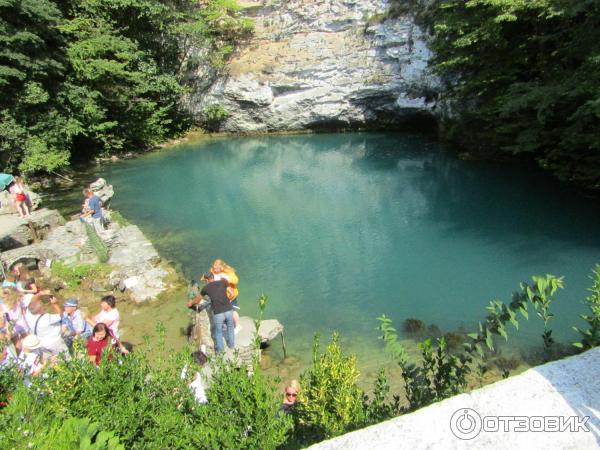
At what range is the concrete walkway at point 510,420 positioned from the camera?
3.23m

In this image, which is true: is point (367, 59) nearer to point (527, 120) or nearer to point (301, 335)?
point (527, 120)

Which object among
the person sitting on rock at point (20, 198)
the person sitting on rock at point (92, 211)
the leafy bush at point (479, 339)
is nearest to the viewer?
the leafy bush at point (479, 339)

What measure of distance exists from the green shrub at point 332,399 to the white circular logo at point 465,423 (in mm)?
1072

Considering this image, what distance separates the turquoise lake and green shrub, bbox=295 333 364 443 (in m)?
3.90

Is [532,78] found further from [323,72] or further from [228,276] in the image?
[228,276]

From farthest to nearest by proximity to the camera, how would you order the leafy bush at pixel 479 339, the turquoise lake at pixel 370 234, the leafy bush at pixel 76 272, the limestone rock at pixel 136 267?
the leafy bush at pixel 76 272, the limestone rock at pixel 136 267, the turquoise lake at pixel 370 234, the leafy bush at pixel 479 339

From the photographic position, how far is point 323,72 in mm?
30812

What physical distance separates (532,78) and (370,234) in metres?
10.7

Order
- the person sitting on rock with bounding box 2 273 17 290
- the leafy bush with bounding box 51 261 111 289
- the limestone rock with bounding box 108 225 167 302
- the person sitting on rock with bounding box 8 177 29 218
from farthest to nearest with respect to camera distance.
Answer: the person sitting on rock with bounding box 8 177 29 218
the leafy bush with bounding box 51 261 111 289
the limestone rock with bounding box 108 225 167 302
the person sitting on rock with bounding box 2 273 17 290

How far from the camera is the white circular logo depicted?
3.30 meters

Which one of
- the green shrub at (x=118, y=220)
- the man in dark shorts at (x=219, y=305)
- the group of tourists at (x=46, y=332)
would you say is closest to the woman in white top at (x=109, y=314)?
the group of tourists at (x=46, y=332)

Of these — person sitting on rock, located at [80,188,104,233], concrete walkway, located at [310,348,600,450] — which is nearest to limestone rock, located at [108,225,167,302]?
person sitting on rock, located at [80,188,104,233]

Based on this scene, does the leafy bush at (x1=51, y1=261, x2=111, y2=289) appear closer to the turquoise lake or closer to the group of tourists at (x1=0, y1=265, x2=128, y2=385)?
the turquoise lake

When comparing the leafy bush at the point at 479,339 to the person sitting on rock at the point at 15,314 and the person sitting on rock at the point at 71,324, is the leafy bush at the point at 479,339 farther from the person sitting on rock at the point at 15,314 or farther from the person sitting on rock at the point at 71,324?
the person sitting on rock at the point at 15,314
